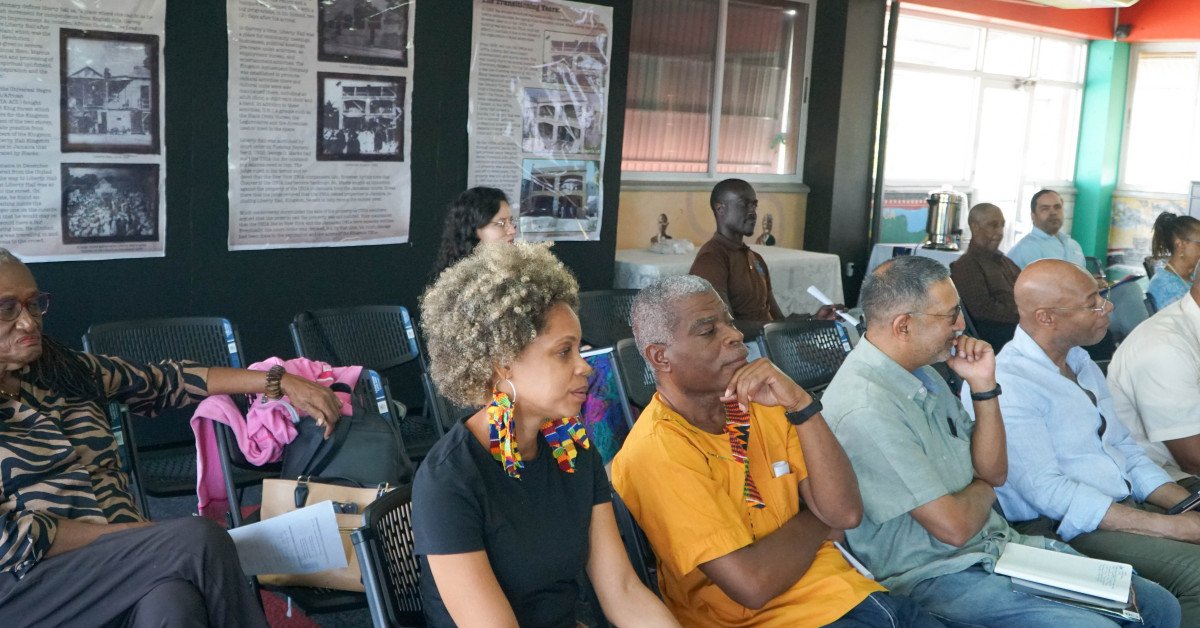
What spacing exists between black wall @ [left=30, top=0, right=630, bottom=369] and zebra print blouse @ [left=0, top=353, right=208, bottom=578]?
164cm

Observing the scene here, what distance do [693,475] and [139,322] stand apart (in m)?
1.99

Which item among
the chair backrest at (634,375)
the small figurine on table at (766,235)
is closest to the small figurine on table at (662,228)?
the small figurine on table at (766,235)

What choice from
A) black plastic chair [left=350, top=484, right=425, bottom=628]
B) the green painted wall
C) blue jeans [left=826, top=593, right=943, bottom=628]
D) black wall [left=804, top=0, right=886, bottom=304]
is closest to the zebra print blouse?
black plastic chair [left=350, top=484, right=425, bottom=628]

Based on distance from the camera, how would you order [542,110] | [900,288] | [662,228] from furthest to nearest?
[662,228], [542,110], [900,288]

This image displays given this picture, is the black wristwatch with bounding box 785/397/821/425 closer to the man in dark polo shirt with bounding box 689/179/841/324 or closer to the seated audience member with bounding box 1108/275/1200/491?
the seated audience member with bounding box 1108/275/1200/491

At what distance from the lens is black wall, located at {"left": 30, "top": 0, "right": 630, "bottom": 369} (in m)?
4.10

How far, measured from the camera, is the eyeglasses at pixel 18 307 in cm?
225

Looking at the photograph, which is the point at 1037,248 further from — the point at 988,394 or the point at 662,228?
the point at 988,394

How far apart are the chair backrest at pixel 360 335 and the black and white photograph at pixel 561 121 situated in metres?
1.68

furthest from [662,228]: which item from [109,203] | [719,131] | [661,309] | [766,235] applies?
[661,309]

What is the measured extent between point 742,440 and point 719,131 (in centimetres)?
576

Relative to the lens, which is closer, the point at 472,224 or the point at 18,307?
the point at 18,307

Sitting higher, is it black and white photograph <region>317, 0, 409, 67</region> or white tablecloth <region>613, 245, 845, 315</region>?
black and white photograph <region>317, 0, 409, 67</region>

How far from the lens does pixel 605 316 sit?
14.2ft
